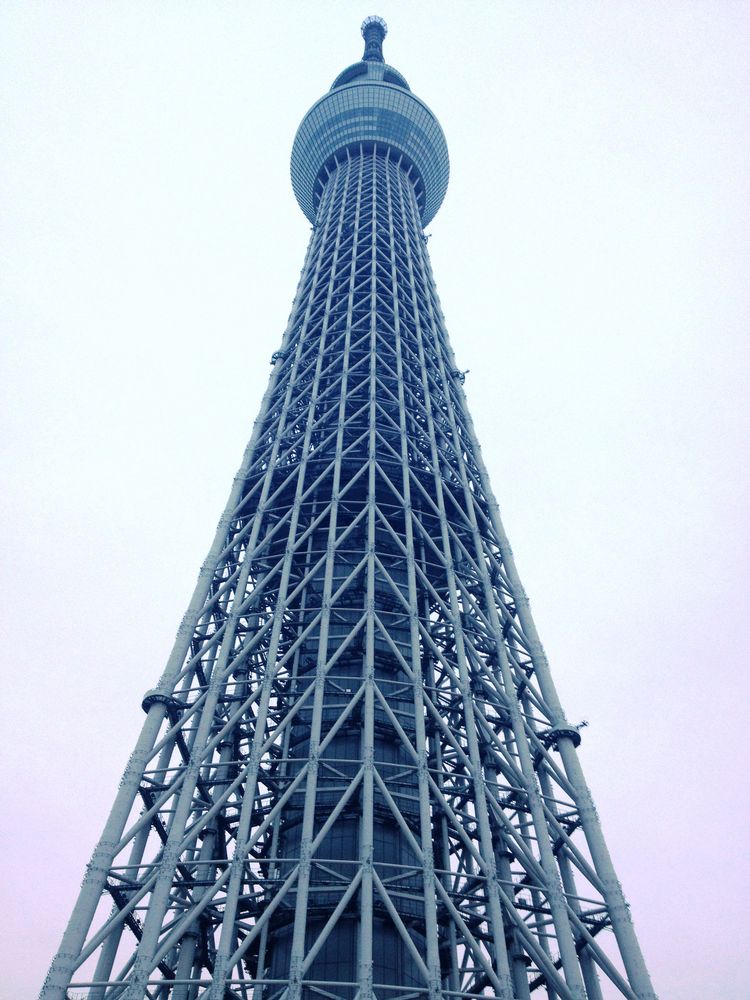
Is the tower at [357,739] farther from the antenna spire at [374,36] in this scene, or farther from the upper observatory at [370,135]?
the antenna spire at [374,36]

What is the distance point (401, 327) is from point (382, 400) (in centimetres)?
827

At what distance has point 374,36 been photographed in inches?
3688

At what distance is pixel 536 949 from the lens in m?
28.1

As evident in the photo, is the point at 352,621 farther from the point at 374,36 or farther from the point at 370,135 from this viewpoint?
the point at 374,36

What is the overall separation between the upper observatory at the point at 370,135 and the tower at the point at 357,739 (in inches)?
873

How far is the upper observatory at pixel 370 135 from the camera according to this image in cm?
7769

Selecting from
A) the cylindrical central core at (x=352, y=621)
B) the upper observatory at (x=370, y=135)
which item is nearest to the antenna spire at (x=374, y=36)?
the upper observatory at (x=370, y=135)

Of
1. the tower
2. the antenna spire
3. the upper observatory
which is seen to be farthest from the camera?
the antenna spire

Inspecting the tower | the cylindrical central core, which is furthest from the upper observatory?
the tower

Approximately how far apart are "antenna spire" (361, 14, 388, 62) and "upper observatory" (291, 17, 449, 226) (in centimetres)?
1053

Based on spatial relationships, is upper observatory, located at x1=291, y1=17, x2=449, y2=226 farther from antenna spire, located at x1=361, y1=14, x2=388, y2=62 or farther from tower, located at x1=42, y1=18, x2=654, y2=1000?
tower, located at x1=42, y1=18, x2=654, y2=1000

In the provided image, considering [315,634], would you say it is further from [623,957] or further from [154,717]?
[623,957]

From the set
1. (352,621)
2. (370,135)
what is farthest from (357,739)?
(370,135)

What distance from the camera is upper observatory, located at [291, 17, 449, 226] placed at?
77.7 m
